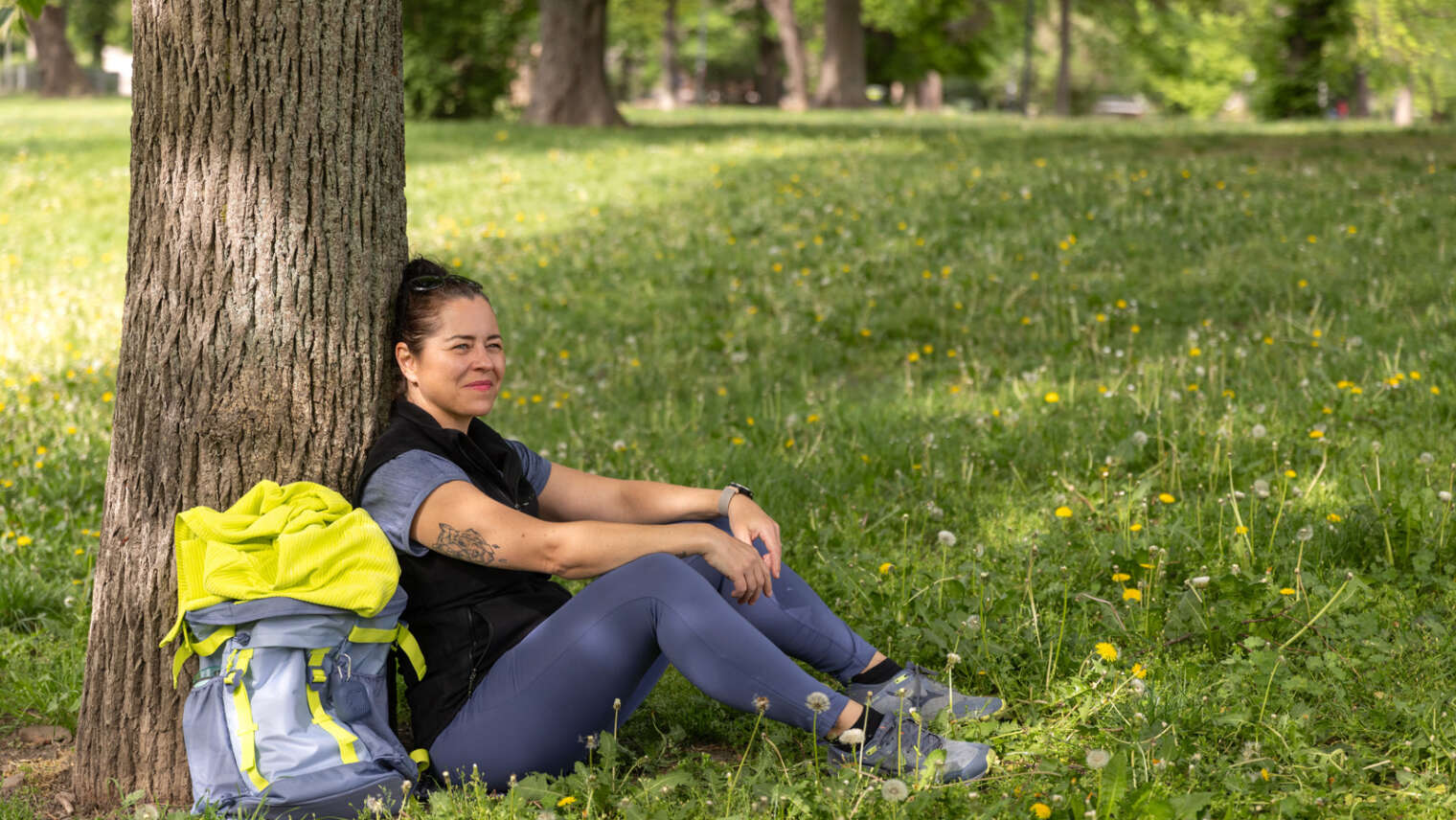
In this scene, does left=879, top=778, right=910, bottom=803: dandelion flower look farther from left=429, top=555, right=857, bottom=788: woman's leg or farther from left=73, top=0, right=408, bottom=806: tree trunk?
left=73, top=0, right=408, bottom=806: tree trunk

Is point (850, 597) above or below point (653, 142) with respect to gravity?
below

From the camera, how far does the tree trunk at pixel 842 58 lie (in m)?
30.2

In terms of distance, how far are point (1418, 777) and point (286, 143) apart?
10.8ft

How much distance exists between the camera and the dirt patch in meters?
3.48

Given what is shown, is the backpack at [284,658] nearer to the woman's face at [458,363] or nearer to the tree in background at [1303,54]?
the woman's face at [458,363]

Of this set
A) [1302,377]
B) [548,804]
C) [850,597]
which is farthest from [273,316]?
[1302,377]

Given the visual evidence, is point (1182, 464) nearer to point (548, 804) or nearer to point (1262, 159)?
point (548, 804)

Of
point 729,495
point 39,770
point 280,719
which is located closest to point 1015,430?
point 729,495

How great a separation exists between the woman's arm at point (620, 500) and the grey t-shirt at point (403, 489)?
60 cm

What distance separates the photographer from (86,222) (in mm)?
12344

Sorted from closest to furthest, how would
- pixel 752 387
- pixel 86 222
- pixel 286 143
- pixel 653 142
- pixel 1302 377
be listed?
1. pixel 286 143
2. pixel 1302 377
3. pixel 752 387
4. pixel 86 222
5. pixel 653 142

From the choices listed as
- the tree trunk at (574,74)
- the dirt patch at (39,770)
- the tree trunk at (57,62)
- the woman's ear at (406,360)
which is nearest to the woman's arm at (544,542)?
the woman's ear at (406,360)

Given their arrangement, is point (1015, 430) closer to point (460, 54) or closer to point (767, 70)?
point (460, 54)

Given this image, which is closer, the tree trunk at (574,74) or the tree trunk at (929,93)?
the tree trunk at (574,74)
